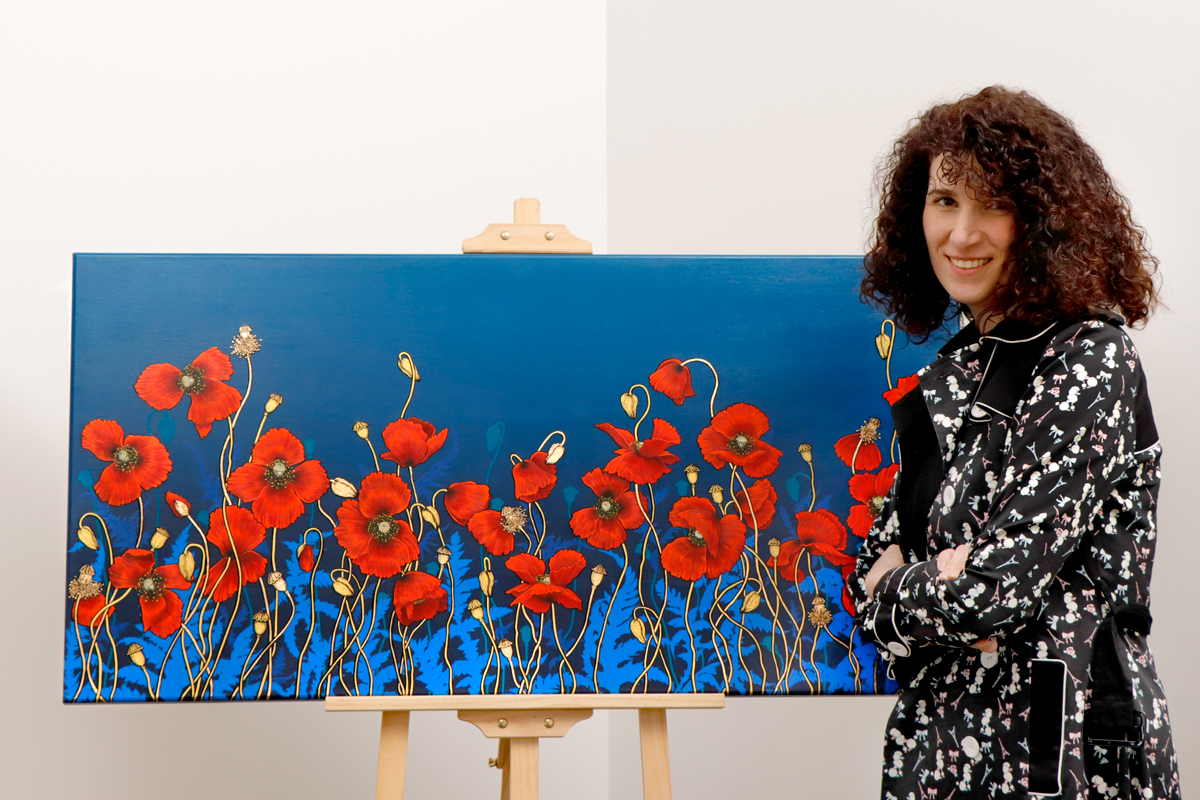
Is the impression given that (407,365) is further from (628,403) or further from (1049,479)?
(1049,479)

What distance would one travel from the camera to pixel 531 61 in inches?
91.7

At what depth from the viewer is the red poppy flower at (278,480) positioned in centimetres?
139

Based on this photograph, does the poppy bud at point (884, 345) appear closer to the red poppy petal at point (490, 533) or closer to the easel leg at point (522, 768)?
the red poppy petal at point (490, 533)

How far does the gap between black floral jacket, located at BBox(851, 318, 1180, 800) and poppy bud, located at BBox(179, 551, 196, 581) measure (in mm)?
909

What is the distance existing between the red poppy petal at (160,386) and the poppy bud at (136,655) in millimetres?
326

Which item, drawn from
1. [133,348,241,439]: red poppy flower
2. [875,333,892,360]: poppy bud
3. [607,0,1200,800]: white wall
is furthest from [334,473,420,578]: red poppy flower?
[607,0,1200,800]: white wall

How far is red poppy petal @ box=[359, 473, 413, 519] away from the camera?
1.40 m

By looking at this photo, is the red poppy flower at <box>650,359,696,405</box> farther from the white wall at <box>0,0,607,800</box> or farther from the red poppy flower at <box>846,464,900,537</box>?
the white wall at <box>0,0,607,800</box>

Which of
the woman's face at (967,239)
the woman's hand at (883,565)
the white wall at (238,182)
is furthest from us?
the white wall at (238,182)

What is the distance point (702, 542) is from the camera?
1426 millimetres

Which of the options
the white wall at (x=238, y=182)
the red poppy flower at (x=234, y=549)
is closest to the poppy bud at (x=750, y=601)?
the red poppy flower at (x=234, y=549)

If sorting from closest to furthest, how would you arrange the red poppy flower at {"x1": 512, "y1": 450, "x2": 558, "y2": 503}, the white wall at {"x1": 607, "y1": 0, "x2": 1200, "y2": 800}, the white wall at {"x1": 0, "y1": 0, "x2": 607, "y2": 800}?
the red poppy flower at {"x1": 512, "y1": 450, "x2": 558, "y2": 503} < the white wall at {"x1": 607, "y1": 0, "x2": 1200, "y2": 800} < the white wall at {"x1": 0, "y1": 0, "x2": 607, "y2": 800}

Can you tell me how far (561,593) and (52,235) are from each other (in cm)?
125

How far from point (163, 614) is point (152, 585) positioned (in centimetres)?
4
